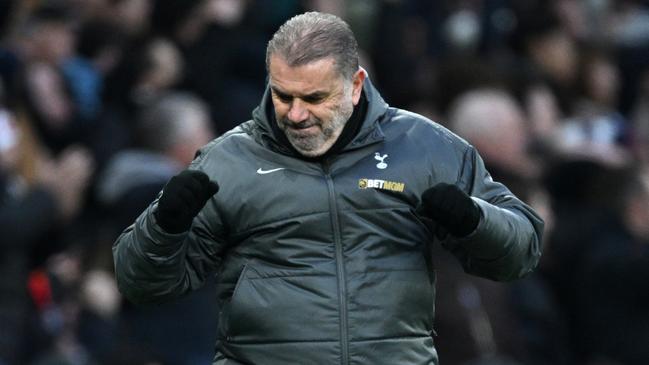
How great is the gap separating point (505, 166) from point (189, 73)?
2.60 meters

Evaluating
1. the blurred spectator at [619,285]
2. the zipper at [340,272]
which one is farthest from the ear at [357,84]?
the blurred spectator at [619,285]

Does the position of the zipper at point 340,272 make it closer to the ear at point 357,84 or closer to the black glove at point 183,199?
the ear at point 357,84

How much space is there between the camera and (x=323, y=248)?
4.79m

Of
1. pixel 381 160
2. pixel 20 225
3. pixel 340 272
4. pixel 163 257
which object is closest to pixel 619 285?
pixel 20 225

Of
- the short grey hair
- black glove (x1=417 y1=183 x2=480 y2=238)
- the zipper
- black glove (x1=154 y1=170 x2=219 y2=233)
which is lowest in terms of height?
the zipper

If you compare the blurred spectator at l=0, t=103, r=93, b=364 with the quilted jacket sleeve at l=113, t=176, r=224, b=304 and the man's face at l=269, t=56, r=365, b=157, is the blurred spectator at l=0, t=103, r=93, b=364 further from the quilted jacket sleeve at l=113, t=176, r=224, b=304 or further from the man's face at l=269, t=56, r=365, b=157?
the man's face at l=269, t=56, r=365, b=157

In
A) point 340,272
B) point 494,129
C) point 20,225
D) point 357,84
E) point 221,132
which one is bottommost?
point 221,132

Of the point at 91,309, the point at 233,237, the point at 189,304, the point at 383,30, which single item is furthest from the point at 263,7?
the point at 233,237

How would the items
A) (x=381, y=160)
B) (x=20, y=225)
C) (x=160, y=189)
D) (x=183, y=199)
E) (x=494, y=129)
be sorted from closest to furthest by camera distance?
(x=183, y=199) < (x=381, y=160) < (x=160, y=189) < (x=20, y=225) < (x=494, y=129)

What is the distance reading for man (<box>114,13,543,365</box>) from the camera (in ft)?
15.5

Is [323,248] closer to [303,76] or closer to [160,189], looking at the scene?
[303,76]

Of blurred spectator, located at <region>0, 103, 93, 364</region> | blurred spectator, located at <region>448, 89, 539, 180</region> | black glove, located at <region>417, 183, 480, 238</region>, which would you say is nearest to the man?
black glove, located at <region>417, 183, 480, 238</region>

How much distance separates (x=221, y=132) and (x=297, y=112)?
499cm

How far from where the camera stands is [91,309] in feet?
27.9
